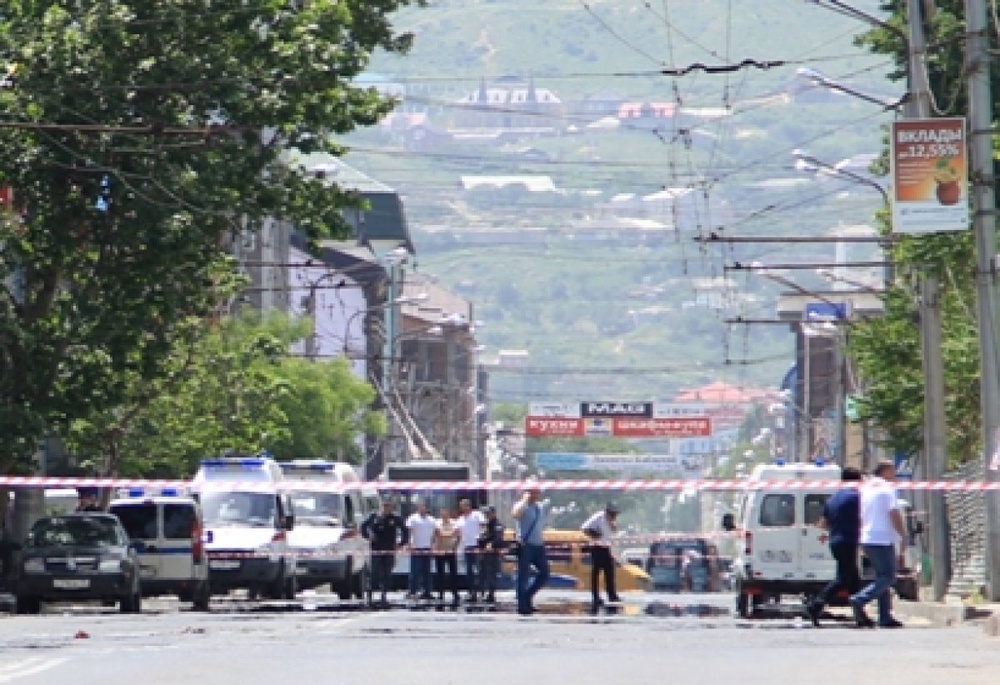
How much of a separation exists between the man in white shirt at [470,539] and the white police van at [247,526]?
9.04 feet

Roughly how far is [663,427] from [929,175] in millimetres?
114789

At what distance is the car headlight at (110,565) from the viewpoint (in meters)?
38.6

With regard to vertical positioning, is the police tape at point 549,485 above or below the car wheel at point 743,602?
above

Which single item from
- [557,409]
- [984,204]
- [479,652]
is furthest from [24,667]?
[557,409]

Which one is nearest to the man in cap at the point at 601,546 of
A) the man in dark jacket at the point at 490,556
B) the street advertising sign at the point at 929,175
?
the man in dark jacket at the point at 490,556

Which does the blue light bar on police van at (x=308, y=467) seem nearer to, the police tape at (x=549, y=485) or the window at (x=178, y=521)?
the police tape at (x=549, y=485)

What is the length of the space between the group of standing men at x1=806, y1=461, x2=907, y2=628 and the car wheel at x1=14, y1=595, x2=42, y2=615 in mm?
12876

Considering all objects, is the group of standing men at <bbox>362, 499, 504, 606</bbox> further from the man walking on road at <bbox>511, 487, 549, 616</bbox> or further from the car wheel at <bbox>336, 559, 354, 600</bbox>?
the man walking on road at <bbox>511, 487, 549, 616</bbox>

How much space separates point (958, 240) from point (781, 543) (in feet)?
16.4

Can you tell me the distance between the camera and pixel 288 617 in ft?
110

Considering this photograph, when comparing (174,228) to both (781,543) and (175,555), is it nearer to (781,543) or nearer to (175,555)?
(175,555)

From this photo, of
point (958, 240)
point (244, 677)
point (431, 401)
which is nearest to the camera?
point (244, 677)

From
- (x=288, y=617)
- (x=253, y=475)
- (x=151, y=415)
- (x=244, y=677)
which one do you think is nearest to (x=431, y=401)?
(x=151, y=415)

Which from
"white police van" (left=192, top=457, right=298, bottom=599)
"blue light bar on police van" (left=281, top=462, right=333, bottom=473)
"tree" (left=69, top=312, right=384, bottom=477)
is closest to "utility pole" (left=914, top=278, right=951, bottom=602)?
"white police van" (left=192, top=457, right=298, bottom=599)
